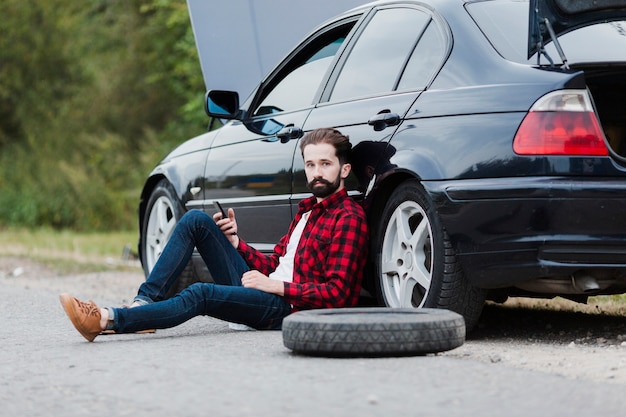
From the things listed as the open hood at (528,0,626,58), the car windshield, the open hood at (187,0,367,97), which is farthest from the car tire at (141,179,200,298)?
the open hood at (528,0,626,58)

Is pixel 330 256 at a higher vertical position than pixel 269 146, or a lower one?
lower

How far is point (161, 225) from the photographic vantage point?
26.3 ft

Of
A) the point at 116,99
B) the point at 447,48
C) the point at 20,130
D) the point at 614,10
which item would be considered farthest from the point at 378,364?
the point at 116,99

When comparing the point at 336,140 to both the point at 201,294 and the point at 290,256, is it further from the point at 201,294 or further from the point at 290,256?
the point at 201,294

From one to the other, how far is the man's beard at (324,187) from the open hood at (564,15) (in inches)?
46.3

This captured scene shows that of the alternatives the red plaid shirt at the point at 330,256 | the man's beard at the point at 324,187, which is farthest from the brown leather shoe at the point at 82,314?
the man's beard at the point at 324,187

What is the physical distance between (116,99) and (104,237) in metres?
11.2

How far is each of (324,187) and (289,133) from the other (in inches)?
30.9

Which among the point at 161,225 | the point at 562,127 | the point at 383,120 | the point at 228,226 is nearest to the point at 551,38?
the point at 562,127

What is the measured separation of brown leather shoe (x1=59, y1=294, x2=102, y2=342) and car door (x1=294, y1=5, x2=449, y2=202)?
4.59 ft

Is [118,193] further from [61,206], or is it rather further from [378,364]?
[378,364]

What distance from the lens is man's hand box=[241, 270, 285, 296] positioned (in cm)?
562

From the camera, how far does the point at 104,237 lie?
61.6ft

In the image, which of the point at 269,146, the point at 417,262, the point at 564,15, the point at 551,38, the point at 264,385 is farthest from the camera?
the point at 269,146
